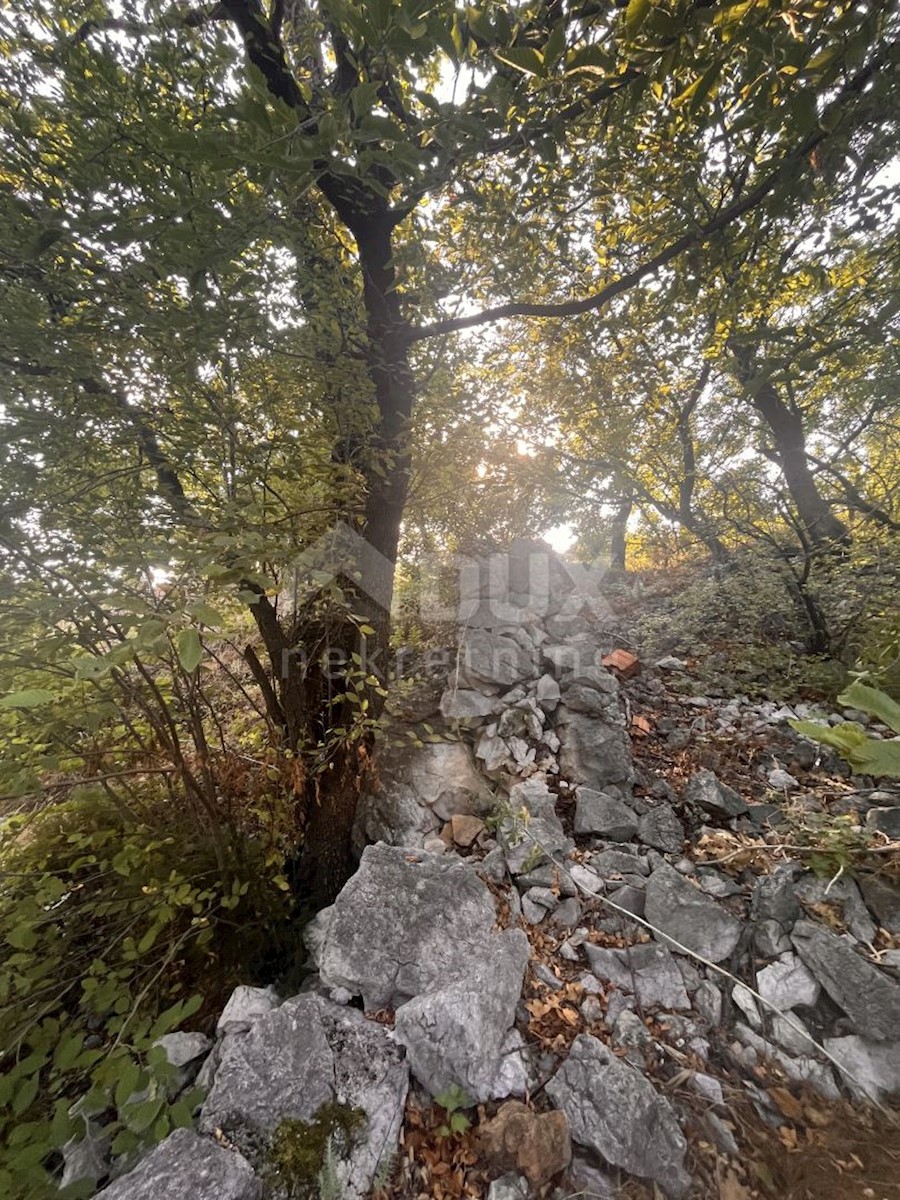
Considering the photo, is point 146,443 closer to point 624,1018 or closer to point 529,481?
point 624,1018

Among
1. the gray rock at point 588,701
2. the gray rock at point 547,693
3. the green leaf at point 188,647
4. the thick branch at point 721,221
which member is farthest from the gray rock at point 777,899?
the thick branch at point 721,221

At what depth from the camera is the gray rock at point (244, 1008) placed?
78.0 inches

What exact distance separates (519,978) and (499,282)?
4.89m

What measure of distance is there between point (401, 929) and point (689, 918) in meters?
1.54

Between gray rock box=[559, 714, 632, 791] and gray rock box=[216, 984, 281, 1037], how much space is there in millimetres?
2280

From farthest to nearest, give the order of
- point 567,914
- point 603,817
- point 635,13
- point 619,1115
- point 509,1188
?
point 603,817 → point 567,914 → point 619,1115 → point 509,1188 → point 635,13

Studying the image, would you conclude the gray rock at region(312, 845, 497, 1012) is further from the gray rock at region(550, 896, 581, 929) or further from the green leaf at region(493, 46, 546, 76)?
the green leaf at region(493, 46, 546, 76)

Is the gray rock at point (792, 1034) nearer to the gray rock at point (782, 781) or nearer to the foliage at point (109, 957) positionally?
the gray rock at point (782, 781)

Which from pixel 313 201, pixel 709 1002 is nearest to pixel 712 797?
pixel 709 1002

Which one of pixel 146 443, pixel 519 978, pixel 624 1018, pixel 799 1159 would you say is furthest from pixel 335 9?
pixel 799 1159

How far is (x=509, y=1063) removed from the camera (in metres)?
1.91

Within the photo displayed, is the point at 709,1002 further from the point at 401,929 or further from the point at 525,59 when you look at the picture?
the point at 525,59

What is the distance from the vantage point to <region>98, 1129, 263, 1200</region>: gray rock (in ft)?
4.74

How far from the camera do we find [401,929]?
7.47 ft
